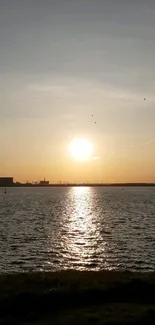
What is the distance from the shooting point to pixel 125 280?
87.2 feet

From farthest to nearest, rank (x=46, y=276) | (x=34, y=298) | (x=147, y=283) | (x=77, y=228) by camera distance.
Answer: (x=77, y=228), (x=46, y=276), (x=147, y=283), (x=34, y=298)

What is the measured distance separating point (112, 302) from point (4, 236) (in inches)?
1944

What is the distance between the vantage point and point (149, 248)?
5609 cm

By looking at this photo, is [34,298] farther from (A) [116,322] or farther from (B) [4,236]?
(B) [4,236]

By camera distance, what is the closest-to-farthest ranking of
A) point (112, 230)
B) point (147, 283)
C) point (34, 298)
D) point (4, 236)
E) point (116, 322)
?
1. point (116, 322)
2. point (34, 298)
3. point (147, 283)
4. point (4, 236)
5. point (112, 230)

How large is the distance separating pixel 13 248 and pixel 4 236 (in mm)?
13641

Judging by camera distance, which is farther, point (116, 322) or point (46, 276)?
point (46, 276)

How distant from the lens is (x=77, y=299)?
2289cm

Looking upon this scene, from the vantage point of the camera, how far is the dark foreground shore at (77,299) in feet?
64.6

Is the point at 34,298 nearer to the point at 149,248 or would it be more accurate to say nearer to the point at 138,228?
the point at 149,248

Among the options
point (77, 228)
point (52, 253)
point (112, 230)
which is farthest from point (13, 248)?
point (77, 228)

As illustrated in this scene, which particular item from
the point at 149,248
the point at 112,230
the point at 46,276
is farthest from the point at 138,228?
the point at 46,276

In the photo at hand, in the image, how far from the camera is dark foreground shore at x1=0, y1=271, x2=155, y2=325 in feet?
64.6

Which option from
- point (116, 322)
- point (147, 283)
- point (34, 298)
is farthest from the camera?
point (147, 283)
